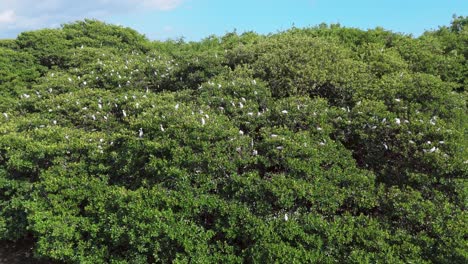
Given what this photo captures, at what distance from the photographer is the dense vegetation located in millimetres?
3869

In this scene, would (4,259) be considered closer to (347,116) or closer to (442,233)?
(347,116)

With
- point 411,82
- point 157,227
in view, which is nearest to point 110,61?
point 157,227

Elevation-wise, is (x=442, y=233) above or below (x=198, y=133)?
below

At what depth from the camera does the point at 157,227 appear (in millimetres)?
3883

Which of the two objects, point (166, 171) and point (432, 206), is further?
point (166, 171)

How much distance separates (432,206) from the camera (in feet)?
12.8

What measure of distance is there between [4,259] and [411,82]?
5299 mm

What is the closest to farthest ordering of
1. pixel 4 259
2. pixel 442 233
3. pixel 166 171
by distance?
pixel 442 233 → pixel 166 171 → pixel 4 259

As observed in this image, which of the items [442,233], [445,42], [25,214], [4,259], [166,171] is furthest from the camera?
Answer: [445,42]

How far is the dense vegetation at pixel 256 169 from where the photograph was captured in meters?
3.87

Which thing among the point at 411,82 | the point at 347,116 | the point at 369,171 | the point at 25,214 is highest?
the point at 411,82

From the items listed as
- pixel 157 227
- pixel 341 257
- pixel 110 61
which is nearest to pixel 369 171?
pixel 341 257

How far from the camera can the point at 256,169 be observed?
431 cm

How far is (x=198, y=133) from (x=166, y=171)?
0.48m
